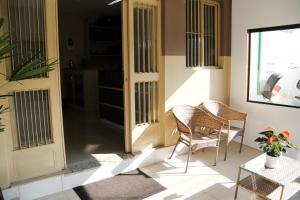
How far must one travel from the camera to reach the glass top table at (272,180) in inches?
93.0

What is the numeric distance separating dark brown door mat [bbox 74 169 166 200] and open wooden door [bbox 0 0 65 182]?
45 cm

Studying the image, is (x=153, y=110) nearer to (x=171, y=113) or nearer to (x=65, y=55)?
(x=171, y=113)

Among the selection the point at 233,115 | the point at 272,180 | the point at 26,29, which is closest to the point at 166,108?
the point at 233,115

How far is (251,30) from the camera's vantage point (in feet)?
13.4

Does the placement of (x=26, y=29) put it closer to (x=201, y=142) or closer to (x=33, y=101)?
(x=33, y=101)

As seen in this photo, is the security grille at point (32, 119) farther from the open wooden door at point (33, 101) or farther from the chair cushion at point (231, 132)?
the chair cushion at point (231, 132)

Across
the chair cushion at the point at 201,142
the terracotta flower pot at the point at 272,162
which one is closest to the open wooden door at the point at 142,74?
the chair cushion at the point at 201,142

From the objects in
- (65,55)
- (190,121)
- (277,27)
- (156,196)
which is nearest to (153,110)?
(190,121)

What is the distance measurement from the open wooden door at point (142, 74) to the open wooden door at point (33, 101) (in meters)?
0.92

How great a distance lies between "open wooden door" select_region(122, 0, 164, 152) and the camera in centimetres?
340

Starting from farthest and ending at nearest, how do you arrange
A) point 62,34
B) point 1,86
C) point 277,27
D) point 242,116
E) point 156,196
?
point 62,34, point 242,116, point 277,27, point 156,196, point 1,86

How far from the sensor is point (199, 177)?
10.6ft

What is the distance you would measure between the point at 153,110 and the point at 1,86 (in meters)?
1.96

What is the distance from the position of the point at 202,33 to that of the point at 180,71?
0.82 m
